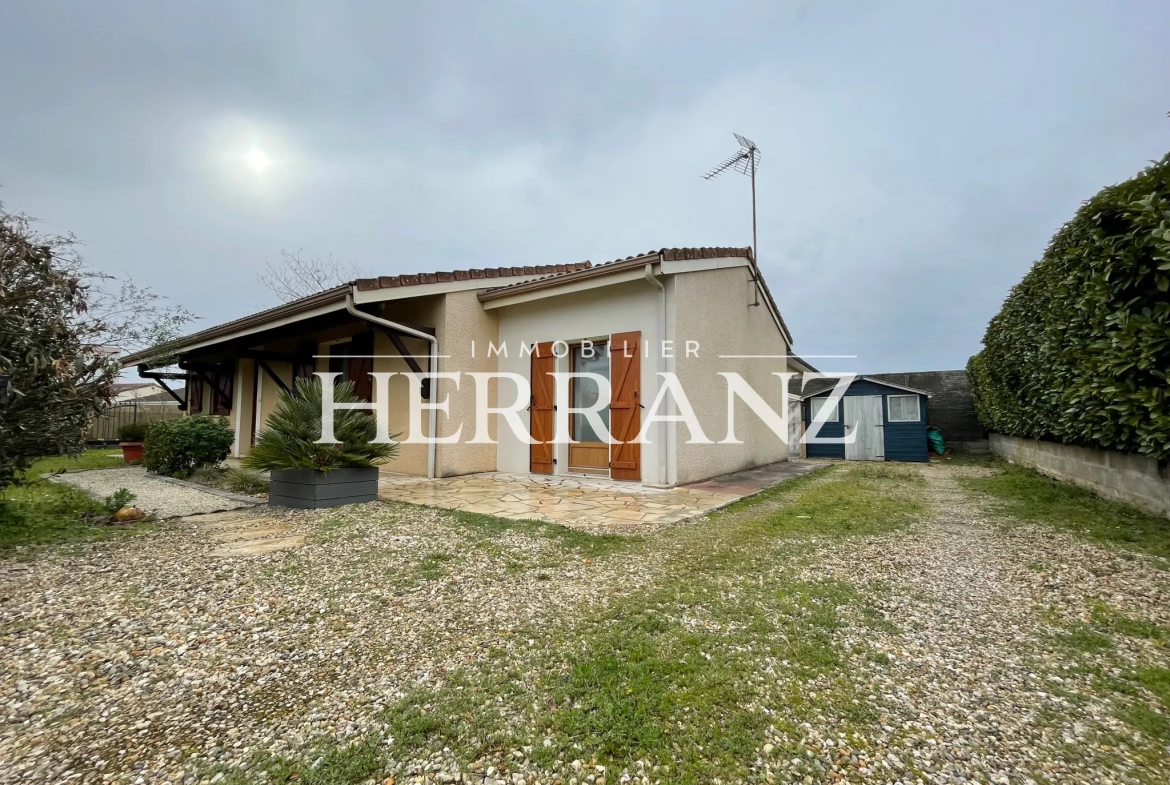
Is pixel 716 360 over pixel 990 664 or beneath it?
over

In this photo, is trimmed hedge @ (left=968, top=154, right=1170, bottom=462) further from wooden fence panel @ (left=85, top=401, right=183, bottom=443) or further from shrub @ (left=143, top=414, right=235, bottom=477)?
wooden fence panel @ (left=85, top=401, right=183, bottom=443)

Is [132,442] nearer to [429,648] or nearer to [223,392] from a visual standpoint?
[223,392]

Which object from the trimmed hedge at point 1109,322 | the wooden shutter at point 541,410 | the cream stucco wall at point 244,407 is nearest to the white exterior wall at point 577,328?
the wooden shutter at point 541,410

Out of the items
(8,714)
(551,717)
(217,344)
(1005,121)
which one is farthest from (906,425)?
(217,344)

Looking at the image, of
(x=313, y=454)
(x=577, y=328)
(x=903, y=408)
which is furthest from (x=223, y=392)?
(x=903, y=408)

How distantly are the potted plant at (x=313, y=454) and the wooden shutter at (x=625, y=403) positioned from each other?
11.3 ft

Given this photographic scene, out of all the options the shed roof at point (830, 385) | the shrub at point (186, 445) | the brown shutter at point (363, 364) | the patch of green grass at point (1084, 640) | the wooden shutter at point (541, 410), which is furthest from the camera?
the shed roof at point (830, 385)

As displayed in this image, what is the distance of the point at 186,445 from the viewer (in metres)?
8.57

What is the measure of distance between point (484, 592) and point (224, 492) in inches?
239

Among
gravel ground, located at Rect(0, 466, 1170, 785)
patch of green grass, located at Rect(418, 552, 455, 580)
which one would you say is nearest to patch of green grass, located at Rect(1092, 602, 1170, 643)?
gravel ground, located at Rect(0, 466, 1170, 785)

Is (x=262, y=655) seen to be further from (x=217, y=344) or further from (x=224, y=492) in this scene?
(x=217, y=344)

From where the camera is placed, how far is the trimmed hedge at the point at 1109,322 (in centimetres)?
403

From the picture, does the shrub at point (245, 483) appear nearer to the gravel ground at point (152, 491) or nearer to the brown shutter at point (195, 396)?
the gravel ground at point (152, 491)

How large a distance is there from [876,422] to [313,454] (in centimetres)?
1480
